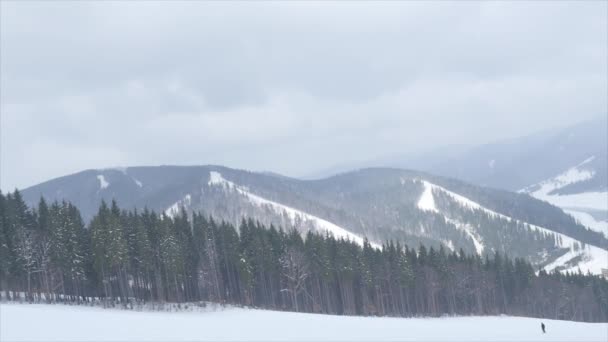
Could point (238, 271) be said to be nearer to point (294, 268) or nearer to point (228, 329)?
point (294, 268)

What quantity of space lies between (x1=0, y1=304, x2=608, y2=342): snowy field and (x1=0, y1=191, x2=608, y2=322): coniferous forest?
1486 cm

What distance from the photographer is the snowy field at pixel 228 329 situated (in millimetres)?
36250

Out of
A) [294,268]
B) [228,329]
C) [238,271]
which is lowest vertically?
[228,329]

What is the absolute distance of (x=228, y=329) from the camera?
47.6 metres

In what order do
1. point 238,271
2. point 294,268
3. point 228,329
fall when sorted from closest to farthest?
point 228,329
point 238,271
point 294,268

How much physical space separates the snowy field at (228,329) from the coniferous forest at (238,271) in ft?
48.7

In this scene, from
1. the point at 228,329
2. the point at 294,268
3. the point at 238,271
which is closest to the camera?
the point at 228,329

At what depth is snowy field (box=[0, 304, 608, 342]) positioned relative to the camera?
36.2 metres

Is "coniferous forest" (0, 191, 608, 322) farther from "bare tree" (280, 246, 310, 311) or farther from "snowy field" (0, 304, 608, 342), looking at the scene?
"snowy field" (0, 304, 608, 342)

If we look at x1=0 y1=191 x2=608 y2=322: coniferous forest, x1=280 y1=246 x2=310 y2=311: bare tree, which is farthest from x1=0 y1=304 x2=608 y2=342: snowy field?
x1=280 y1=246 x2=310 y2=311: bare tree

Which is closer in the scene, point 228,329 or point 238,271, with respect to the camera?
point 228,329

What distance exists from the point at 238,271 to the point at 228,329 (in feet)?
118

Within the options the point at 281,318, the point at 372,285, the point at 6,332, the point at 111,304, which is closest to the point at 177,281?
the point at 111,304

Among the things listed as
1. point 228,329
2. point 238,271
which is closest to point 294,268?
point 238,271
